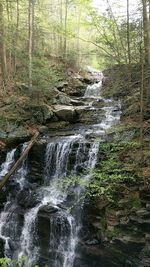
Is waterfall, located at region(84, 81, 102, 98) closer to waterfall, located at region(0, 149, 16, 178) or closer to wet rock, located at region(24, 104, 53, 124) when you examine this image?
wet rock, located at region(24, 104, 53, 124)

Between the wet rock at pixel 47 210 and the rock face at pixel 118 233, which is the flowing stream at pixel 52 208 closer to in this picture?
the wet rock at pixel 47 210

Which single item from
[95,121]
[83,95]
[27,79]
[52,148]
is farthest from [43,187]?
[83,95]

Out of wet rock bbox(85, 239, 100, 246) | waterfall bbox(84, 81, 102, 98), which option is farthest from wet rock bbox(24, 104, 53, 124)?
wet rock bbox(85, 239, 100, 246)

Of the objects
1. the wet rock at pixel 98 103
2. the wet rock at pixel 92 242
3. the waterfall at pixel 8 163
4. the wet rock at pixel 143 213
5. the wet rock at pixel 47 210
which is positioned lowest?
the wet rock at pixel 92 242

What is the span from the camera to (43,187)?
33.8ft

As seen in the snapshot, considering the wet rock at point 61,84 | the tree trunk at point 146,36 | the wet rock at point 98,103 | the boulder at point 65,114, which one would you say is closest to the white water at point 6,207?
the boulder at point 65,114

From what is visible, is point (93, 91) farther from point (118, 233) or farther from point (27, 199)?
point (118, 233)

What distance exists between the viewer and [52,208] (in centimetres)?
902

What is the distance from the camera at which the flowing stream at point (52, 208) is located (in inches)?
339

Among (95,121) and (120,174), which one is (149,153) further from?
(95,121)

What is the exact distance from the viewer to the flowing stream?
8.62 m

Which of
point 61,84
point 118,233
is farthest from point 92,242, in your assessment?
point 61,84

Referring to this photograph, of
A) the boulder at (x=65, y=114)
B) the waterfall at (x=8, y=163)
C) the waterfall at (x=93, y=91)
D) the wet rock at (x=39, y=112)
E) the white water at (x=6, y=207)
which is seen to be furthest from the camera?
the waterfall at (x=93, y=91)

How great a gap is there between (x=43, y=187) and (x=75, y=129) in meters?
3.64
